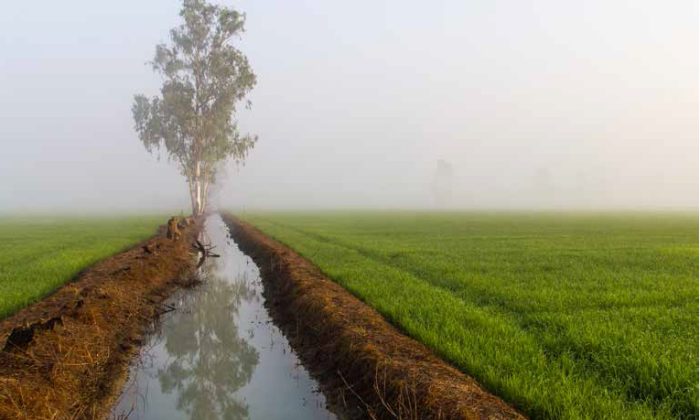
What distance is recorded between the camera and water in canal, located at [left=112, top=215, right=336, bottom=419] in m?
6.66

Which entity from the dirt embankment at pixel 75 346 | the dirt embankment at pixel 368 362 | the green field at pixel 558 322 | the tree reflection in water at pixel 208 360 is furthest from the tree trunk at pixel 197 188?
the dirt embankment at pixel 368 362

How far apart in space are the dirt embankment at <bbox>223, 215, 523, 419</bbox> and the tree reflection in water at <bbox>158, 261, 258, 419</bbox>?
1.19m

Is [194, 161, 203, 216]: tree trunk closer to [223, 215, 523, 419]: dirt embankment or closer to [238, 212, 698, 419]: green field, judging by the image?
[238, 212, 698, 419]: green field

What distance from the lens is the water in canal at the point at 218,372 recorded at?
6656 mm

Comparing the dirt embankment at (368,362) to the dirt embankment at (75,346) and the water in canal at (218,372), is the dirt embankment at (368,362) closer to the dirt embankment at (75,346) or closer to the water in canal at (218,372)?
the water in canal at (218,372)

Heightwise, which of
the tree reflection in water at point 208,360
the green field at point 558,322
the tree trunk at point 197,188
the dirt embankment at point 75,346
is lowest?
the tree reflection in water at point 208,360

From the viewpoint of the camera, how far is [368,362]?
686cm

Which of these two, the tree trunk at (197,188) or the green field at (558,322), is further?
the tree trunk at (197,188)

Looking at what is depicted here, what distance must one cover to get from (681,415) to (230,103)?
4749 centimetres

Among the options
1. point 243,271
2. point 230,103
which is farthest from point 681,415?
point 230,103

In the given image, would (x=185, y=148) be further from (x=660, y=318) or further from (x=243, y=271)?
(x=660, y=318)

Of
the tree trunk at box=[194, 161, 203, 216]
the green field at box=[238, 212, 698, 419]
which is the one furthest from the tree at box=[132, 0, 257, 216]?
the green field at box=[238, 212, 698, 419]

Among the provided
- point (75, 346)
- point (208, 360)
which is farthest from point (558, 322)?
point (75, 346)

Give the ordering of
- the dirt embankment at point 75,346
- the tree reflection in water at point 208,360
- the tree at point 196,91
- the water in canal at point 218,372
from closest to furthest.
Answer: the dirt embankment at point 75,346
the water in canal at point 218,372
the tree reflection in water at point 208,360
the tree at point 196,91
